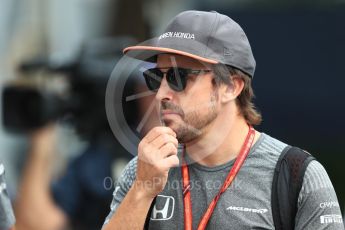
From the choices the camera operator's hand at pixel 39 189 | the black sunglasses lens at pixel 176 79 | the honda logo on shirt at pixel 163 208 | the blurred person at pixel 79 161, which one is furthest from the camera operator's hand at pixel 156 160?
the camera operator's hand at pixel 39 189

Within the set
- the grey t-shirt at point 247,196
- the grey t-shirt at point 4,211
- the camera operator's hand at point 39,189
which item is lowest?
the camera operator's hand at point 39,189

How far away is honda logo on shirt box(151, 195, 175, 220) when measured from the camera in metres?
3.30

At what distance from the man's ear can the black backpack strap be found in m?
0.36

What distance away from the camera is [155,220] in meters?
3.31

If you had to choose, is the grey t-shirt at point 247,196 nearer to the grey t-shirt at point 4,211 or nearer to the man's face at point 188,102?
the man's face at point 188,102

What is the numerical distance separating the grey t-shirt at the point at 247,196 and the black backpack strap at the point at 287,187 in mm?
21

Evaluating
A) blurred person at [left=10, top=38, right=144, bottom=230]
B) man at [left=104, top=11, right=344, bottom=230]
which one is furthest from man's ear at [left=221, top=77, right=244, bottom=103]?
blurred person at [left=10, top=38, right=144, bottom=230]

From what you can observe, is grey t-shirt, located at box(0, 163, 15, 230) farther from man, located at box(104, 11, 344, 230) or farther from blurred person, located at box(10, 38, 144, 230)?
blurred person, located at box(10, 38, 144, 230)

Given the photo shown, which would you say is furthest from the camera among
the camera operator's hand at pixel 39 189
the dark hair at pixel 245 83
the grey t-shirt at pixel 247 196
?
the camera operator's hand at pixel 39 189

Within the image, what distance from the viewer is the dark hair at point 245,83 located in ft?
11.2

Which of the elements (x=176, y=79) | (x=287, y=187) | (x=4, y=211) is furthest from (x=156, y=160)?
(x=4, y=211)

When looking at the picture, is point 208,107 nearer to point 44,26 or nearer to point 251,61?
point 251,61

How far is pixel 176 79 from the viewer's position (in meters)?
3.38

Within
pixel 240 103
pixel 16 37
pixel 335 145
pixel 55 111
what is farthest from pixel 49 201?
pixel 240 103
